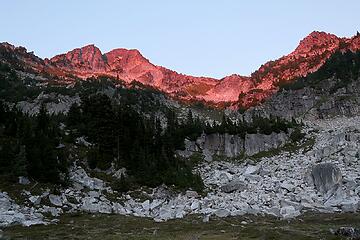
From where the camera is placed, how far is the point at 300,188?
53.6 metres

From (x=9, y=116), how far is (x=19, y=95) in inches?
3410

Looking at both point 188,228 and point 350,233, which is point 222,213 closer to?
point 188,228

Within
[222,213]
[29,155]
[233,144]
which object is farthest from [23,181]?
[233,144]

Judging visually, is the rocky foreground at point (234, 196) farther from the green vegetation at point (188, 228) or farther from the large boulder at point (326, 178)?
the green vegetation at point (188, 228)

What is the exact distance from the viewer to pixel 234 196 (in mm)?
51688

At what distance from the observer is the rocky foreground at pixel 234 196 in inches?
1635

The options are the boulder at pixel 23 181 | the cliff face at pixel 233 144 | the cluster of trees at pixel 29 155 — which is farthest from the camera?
the cliff face at pixel 233 144

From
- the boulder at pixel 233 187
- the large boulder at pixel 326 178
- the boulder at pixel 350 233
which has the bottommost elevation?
the boulder at pixel 350 233

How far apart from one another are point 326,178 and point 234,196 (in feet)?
39.1

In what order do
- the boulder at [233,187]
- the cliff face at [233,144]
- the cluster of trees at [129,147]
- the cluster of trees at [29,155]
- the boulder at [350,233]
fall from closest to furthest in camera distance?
1. the boulder at [350,233]
2. the cluster of trees at [29,155]
3. the boulder at [233,187]
4. the cluster of trees at [129,147]
5. the cliff face at [233,144]

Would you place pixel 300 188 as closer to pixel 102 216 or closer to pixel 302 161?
pixel 302 161

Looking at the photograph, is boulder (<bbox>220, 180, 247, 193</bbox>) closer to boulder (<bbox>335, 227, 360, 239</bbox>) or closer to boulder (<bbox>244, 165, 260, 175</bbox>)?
boulder (<bbox>244, 165, 260, 175</bbox>)

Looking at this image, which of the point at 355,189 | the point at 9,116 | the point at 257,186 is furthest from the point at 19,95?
the point at 355,189

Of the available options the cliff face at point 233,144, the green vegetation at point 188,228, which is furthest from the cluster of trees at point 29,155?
the cliff face at point 233,144
